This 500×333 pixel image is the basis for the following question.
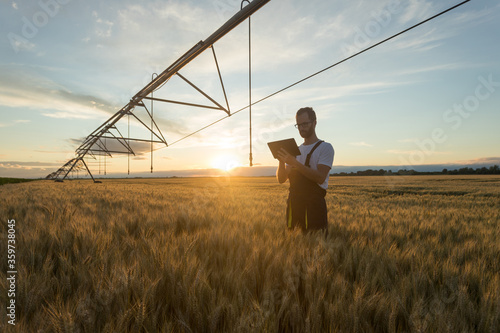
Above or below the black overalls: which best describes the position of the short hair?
above

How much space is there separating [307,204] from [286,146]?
911mm

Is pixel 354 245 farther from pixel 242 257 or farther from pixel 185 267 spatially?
pixel 185 267

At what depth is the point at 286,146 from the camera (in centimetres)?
361

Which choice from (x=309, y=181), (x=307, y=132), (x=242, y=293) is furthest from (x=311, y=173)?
(x=242, y=293)

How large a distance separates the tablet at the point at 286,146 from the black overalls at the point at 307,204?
0.26 m

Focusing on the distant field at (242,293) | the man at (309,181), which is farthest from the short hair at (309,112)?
the distant field at (242,293)

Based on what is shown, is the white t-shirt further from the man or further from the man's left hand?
the man's left hand

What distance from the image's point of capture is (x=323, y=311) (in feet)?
4.87

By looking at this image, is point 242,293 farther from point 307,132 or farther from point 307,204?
point 307,132

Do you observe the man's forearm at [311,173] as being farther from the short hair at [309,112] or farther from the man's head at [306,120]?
the short hair at [309,112]

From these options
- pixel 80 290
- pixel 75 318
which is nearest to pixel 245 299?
pixel 75 318

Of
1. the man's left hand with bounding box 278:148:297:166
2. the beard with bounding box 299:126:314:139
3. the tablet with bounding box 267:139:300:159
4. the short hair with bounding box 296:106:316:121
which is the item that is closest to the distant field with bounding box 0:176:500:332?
the man's left hand with bounding box 278:148:297:166

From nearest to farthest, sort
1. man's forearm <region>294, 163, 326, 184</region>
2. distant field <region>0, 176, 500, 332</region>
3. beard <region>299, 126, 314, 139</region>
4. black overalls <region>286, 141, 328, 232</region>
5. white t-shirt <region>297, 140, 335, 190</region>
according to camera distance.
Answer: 1. distant field <region>0, 176, 500, 332</region>
2. man's forearm <region>294, 163, 326, 184</region>
3. white t-shirt <region>297, 140, 335, 190</region>
4. black overalls <region>286, 141, 328, 232</region>
5. beard <region>299, 126, 314, 139</region>

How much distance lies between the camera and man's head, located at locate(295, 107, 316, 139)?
3.72 metres
